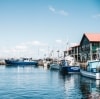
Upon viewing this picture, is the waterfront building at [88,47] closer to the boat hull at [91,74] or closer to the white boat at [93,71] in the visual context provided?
the boat hull at [91,74]

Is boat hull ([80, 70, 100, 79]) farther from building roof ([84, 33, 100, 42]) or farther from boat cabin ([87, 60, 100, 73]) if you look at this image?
building roof ([84, 33, 100, 42])

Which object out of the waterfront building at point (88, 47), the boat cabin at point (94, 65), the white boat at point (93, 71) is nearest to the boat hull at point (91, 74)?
the white boat at point (93, 71)

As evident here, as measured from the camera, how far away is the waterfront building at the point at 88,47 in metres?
107

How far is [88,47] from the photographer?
11069 centimetres

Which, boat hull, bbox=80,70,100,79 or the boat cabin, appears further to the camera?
the boat cabin

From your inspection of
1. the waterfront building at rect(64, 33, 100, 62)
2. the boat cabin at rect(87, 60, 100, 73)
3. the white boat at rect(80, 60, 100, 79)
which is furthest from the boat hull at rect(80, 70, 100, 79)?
the waterfront building at rect(64, 33, 100, 62)

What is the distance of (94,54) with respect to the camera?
108750 millimetres

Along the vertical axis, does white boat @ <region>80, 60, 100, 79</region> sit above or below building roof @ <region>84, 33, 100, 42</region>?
below

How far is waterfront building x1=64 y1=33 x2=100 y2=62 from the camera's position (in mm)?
107375

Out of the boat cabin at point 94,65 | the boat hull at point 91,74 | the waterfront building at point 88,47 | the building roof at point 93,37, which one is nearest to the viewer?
the boat hull at point 91,74

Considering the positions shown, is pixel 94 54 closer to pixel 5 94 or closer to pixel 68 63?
pixel 68 63

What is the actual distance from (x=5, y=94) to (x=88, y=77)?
1272 inches

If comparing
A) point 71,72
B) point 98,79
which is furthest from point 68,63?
point 98,79

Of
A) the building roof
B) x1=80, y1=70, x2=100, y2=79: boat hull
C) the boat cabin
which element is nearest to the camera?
x1=80, y1=70, x2=100, y2=79: boat hull
